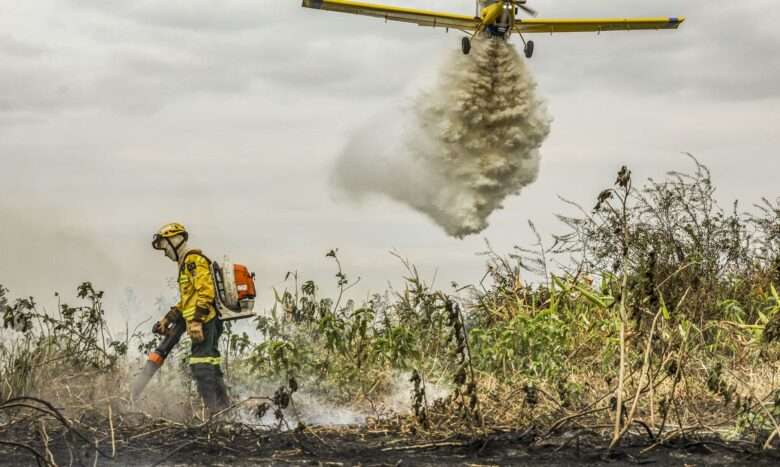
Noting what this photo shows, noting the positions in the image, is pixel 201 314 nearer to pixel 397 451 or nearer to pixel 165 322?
pixel 165 322

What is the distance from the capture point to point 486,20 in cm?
2441

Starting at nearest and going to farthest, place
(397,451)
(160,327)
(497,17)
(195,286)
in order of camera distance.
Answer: (397,451) < (195,286) < (160,327) < (497,17)

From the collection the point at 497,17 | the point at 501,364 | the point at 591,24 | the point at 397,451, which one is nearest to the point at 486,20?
the point at 497,17

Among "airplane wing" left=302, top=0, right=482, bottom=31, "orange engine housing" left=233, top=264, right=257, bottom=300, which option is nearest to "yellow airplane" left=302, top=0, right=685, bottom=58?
"airplane wing" left=302, top=0, right=482, bottom=31

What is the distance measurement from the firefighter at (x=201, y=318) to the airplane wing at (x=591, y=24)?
1582cm

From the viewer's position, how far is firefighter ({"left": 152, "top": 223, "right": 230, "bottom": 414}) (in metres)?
10.7

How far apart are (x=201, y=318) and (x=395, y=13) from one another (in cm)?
1641

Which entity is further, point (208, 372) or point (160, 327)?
point (160, 327)

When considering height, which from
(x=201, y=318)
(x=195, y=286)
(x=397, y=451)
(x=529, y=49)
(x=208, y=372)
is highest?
(x=529, y=49)

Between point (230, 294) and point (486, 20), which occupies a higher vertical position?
point (486, 20)

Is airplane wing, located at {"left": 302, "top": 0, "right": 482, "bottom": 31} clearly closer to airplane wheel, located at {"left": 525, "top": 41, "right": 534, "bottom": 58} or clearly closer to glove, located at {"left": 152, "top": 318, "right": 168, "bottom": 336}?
airplane wheel, located at {"left": 525, "top": 41, "right": 534, "bottom": 58}

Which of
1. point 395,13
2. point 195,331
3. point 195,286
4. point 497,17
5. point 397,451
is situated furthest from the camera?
point 395,13

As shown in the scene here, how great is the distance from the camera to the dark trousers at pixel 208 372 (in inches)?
420

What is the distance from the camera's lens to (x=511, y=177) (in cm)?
2438
